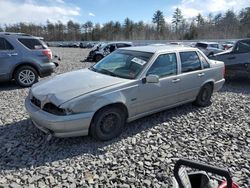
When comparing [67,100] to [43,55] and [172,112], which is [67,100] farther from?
[43,55]

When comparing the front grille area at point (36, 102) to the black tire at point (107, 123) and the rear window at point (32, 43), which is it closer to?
the black tire at point (107, 123)

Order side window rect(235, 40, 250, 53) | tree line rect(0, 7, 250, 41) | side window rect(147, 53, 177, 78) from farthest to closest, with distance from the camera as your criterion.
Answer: tree line rect(0, 7, 250, 41) → side window rect(235, 40, 250, 53) → side window rect(147, 53, 177, 78)

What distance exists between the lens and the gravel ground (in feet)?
10.3

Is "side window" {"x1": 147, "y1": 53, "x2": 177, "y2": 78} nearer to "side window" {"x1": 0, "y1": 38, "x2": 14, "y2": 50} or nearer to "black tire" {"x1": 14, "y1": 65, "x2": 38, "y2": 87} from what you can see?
"black tire" {"x1": 14, "y1": 65, "x2": 38, "y2": 87}

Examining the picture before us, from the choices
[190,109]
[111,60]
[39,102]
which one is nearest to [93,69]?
[111,60]

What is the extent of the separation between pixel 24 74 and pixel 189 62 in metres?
5.37

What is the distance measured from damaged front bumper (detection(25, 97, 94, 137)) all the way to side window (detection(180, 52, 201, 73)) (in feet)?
8.26

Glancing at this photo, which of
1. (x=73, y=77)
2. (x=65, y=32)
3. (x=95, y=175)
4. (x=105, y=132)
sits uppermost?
(x=65, y=32)

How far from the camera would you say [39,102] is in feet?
13.2

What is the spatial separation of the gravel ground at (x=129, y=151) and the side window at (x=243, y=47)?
13.7 feet

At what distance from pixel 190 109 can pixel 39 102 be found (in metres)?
3.47

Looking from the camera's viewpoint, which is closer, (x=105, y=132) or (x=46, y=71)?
(x=105, y=132)

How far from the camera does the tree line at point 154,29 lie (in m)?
63.9

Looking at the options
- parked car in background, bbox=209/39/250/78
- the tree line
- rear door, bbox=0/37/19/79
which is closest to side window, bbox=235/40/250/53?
parked car in background, bbox=209/39/250/78
